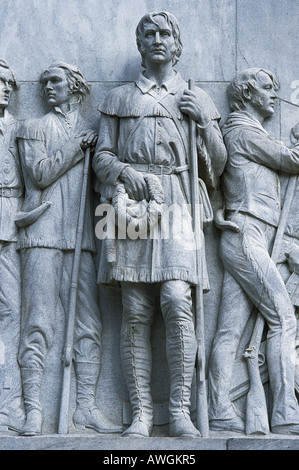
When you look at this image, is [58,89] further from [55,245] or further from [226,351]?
[226,351]

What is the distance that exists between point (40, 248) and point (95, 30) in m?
2.34

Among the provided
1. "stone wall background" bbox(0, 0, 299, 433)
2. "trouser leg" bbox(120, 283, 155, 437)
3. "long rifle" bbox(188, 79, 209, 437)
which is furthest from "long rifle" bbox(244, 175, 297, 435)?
"stone wall background" bbox(0, 0, 299, 433)

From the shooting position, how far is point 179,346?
11.1m

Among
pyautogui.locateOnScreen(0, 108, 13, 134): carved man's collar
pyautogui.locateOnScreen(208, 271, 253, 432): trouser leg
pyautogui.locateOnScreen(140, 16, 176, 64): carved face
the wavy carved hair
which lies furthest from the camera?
the wavy carved hair

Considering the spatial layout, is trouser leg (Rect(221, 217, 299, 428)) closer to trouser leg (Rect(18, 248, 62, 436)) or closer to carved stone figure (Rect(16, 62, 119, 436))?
carved stone figure (Rect(16, 62, 119, 436))

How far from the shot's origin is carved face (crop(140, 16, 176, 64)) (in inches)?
461

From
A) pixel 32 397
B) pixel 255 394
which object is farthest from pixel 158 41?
pixel 32 397

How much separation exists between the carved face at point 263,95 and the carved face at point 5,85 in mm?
2346

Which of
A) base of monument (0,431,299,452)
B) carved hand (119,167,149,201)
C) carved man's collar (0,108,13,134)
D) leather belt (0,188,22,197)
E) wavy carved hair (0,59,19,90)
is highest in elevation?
wavy carved hair (0,59,19,90)

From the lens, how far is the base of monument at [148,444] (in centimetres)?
1088

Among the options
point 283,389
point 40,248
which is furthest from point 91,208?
point 283,389

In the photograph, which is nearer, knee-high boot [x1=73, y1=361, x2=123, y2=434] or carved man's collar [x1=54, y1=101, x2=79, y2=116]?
knee-high boot [x1=73, y1=361, x2=123, y2=434]

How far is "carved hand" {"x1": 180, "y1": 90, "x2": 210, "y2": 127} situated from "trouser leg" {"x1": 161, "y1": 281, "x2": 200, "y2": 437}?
5.04 ft
